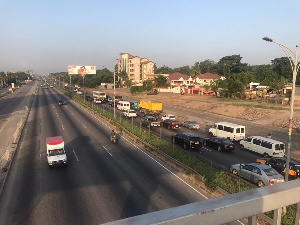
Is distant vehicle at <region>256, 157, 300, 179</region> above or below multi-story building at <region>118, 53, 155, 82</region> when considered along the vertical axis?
below

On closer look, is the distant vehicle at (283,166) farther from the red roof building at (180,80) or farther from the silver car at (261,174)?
the red roof building at (180,80)

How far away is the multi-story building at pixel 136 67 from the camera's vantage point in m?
166

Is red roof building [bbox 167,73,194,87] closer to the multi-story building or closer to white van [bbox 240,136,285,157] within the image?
the multi-story building

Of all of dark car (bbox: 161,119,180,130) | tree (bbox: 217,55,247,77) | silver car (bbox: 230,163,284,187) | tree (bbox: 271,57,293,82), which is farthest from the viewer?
tree (bbox: 217,55,247,77)

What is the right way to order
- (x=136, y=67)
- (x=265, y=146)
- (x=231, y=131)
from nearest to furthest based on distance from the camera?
(x=265, y=146)
(x=231, y=131)
(x=136, y=67)

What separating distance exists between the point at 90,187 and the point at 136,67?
15012cm

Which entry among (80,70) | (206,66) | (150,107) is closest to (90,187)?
(150,107)

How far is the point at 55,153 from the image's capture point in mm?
24562

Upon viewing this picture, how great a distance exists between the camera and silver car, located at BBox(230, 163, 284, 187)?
19.0 meters

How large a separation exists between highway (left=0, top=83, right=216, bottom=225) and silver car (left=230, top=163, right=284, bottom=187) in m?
4.33

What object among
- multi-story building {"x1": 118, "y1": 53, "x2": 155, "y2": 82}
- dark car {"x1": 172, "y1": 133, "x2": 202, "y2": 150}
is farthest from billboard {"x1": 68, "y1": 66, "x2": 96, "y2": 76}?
dark car {"x1": 172, "y1": 133, "x2": 202, "y2": 150}

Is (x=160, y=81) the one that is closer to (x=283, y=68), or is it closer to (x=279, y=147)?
(x=283, y=68)

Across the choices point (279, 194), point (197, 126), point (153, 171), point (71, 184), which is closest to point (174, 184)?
point (153, 171)

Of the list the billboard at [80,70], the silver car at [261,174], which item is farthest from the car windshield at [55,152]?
the billboard at [80,70]
